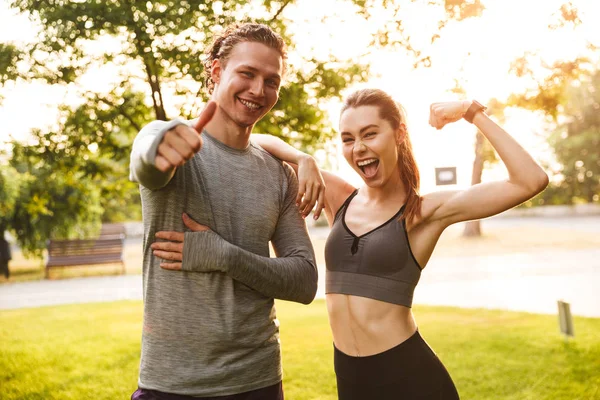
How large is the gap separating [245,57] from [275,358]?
1.16m

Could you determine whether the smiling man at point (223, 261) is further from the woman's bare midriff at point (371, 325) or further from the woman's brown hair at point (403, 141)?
the woman's brown hair at point (403, 141)

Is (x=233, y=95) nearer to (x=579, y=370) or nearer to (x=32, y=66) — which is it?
(x=32, y=66)

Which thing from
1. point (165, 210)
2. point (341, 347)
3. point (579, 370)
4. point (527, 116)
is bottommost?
point (579, 370)

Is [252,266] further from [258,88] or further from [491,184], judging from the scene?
[491,184]

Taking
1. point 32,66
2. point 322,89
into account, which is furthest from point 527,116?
point 32,66

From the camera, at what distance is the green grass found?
5711 millimetres

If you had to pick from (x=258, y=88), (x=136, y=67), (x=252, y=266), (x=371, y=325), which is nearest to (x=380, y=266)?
(x=371, y=325)

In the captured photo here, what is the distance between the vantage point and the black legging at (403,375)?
2555mm

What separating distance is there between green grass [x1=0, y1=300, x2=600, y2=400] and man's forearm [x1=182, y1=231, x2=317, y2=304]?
3.52 metres

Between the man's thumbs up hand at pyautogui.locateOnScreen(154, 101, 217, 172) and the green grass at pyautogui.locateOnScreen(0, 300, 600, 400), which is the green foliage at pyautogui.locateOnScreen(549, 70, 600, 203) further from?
the man's thumbs up hand at pyautogui.locateOnScreen(154, 101, 217, 172)

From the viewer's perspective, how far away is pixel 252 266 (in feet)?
6.93

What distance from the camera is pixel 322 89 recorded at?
20.5 ft

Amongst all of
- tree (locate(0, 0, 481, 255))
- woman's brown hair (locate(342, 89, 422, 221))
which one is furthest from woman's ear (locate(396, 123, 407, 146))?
tree (locate(0, 0, 481, 255))

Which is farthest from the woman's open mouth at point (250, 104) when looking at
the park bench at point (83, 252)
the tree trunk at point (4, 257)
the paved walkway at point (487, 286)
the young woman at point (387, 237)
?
the tree trunk at point (4, 257)
